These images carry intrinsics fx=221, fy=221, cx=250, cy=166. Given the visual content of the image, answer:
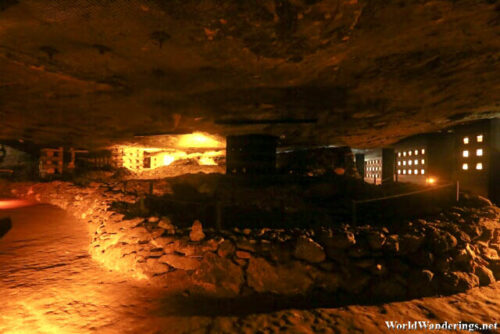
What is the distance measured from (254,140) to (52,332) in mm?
7235

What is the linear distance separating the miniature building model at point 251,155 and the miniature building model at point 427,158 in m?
7.94

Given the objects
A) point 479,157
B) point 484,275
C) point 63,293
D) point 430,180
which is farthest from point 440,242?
point 430,180

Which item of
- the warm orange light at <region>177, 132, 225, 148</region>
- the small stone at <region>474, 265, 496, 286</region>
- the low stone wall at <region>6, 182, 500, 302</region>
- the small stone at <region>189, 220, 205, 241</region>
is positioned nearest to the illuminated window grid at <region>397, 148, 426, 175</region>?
the low stone wall at <region>6, 182, 500, 302</region>

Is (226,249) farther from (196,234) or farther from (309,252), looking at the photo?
(309,252)

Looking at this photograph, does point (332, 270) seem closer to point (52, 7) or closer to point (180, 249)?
point (180, 249)

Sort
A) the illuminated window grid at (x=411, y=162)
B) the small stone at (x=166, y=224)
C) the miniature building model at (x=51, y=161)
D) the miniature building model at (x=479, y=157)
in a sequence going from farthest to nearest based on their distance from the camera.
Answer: the miniature building model at (x=51, y=161) → the illuminated window grid at (x=411, y=162) → the miniature building model at (x=479, y=157) → the small stone at (x=166, y=224)

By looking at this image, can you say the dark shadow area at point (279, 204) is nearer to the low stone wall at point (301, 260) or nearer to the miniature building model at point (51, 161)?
the low stone wall at point (301, 260)

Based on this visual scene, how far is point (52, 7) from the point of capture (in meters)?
2.51

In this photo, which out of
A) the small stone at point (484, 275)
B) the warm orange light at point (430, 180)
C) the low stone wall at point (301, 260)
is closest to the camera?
the low stone wall at point (301, 260)

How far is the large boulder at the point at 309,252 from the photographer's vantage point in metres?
3.64

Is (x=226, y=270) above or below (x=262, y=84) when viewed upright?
below

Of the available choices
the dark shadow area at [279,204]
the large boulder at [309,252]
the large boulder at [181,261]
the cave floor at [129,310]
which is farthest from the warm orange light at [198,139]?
the large boulder at [309,252]

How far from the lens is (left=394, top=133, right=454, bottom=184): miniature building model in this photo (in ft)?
32.8

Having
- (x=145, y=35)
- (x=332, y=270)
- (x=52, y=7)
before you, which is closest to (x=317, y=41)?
(x=145, y=35)
